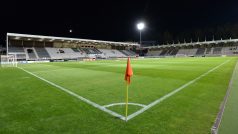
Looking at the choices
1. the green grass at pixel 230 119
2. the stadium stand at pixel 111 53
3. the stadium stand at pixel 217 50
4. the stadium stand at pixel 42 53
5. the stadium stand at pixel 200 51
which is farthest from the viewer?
the stadium stand at pixel 200 51

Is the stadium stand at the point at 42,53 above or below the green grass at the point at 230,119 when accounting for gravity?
above

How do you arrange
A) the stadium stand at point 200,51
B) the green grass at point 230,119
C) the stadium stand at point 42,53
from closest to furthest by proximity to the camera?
the green grass at point 230,119 < the stadium stand at point 42,53 < the stadium stand at point 200,51

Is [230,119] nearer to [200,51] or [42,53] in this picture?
[42,53]

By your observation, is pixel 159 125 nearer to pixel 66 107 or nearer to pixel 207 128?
pixel 207 128

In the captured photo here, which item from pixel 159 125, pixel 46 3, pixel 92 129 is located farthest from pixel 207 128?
pixel 46 3

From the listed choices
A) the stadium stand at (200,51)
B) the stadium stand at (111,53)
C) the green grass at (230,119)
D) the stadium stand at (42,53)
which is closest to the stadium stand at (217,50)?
the stadium stand at (200,51)

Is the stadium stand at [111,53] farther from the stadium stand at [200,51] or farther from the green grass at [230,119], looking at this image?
the green grass at [230,119]

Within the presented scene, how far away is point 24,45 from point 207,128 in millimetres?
62781

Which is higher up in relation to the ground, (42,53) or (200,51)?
(200,51)

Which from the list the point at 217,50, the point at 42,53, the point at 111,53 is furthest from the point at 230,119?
the point at 217,50

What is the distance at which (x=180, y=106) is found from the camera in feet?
18.2

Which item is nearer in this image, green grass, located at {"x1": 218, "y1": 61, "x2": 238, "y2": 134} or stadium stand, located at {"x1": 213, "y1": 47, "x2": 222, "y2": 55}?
green grass, located at {"x1": 218, "y1": 61, "x2": 238, "y2": 134}

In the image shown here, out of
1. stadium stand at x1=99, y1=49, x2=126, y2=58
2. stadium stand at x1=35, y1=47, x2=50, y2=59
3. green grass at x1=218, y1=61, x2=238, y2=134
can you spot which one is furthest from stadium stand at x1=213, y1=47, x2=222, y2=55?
green grass at x1=218, y1=61, x2=238, y2=134

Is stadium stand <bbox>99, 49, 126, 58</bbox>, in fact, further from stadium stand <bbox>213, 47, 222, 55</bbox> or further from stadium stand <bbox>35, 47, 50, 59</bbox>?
stadium stand <bbox>213, 47, 222, 55</bbox>
